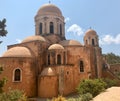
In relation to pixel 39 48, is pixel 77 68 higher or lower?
lower

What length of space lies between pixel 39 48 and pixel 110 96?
40.1ft

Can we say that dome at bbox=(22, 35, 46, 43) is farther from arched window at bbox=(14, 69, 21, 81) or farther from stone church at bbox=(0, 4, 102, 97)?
arched window at bbox=(14, 69, 21, 81)

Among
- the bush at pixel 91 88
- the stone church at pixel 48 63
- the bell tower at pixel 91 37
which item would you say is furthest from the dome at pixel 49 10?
the bush at pixel 91 88

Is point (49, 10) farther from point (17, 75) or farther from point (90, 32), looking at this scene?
point (17, 75)

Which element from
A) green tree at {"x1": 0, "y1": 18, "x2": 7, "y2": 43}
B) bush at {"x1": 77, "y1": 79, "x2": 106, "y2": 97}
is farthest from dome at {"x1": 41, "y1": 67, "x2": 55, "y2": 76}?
green tree at {"x1": 0, "y1": 18, "x2": 7, "y2": 43}

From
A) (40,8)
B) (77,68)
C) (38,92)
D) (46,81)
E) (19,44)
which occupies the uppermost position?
(40,8)

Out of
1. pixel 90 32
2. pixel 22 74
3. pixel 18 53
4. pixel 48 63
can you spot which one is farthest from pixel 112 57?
pixel 22 74

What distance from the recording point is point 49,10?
2944 centimetres

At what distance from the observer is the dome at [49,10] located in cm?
2928

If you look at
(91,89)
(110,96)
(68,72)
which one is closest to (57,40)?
(68,72)

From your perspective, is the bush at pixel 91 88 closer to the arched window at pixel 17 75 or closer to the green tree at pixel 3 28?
→ the arched window at pixel 17 75

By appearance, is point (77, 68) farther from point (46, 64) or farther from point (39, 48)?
point (39, 48)

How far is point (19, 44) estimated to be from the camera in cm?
2602

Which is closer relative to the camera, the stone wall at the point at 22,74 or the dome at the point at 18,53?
the stone wall at the point at 22,74
